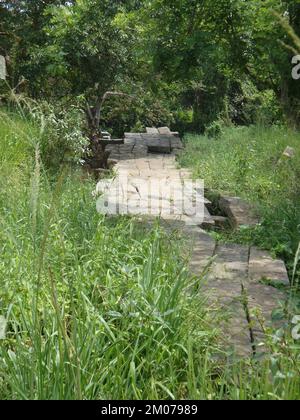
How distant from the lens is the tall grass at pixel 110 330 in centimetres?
186

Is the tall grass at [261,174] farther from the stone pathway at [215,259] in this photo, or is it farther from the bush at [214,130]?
the bush at [214,130]

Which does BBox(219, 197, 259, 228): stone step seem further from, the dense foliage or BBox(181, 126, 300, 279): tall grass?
the dense foliage

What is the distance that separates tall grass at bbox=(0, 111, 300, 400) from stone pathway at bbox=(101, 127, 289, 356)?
14cm

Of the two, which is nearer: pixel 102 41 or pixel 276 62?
pixel 276 62

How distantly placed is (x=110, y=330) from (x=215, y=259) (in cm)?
159

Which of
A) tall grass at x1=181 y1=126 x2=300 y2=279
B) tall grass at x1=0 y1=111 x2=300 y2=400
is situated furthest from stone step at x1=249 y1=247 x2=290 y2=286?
tall grass at x1=0 y1=111 x2=300 y2=400

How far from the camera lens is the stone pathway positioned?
8.62 feet

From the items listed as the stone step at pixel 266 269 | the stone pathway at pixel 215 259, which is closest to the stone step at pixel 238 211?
the stone pathway at pixel 215 259

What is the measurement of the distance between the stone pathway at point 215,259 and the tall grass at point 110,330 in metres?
0.14

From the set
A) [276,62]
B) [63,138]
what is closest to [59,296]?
[63,138]

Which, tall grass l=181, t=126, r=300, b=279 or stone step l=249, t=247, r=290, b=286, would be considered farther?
tall grass l=181, t=126, r=300, b=279
